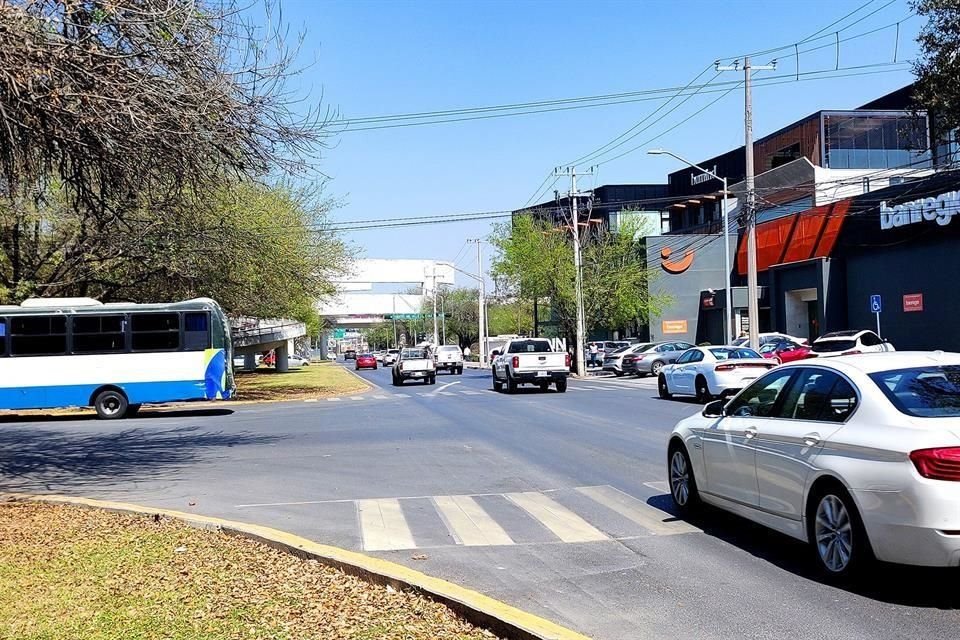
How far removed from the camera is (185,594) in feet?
20.7

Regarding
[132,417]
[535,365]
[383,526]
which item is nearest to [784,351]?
[535,365]

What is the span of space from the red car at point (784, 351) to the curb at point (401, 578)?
2457cm

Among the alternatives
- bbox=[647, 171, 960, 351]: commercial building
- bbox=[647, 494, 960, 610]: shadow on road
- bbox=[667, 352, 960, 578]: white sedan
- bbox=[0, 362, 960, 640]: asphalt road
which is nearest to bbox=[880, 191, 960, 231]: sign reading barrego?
bbox=[647, 171, 960, 351]: commercial building

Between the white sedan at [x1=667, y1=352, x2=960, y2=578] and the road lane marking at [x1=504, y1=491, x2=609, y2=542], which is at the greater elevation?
the white sedan at [x1=667, y1=352, x2=960, y2=578]

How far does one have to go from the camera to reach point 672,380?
26.0 metres

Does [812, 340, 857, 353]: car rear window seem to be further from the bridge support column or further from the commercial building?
the bridge support column

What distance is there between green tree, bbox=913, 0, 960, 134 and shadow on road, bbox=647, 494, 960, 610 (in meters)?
8.90

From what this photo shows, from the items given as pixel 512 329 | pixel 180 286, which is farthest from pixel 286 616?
pixel 512 329

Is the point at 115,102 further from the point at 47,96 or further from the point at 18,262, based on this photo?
the point at 18,262

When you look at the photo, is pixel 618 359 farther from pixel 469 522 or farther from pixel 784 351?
pixel 469 522

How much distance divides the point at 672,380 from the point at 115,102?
18.7 metres

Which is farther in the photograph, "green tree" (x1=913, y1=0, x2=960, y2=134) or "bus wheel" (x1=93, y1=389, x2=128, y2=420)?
"bus wheel" (x1=93, y1=389, x2=128, y2=420)

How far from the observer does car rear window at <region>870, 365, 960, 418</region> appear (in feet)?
20.6

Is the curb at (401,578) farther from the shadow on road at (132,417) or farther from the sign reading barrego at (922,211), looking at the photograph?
the sign reading barrego at (922,211)
